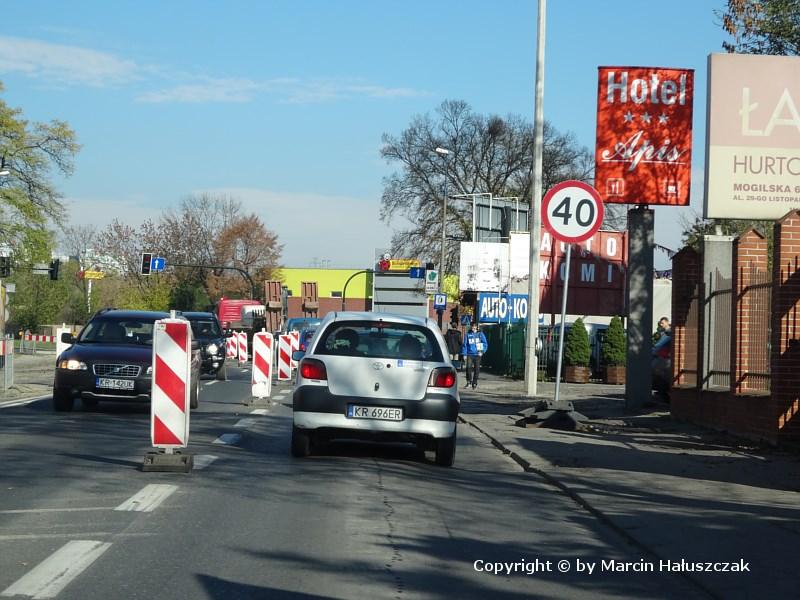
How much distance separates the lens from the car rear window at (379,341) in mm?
12766

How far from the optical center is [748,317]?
15.8 m

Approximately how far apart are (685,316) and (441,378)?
26.4 ft

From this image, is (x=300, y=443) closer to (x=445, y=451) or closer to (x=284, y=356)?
(x=445, y=451)

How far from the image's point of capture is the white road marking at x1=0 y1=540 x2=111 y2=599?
20.0 feet

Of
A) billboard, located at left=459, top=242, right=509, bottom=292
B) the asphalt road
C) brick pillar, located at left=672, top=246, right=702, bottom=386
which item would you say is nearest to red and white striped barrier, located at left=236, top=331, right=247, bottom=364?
billboard, located at left=459, top=242, right=509, bottom=292

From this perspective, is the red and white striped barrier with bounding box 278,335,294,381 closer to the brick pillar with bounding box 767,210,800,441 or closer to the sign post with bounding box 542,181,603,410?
the sign post with bounding box 542,181,603,410

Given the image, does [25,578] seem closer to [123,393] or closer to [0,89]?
[123,393]

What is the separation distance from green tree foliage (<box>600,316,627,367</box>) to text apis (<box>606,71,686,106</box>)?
15421mm

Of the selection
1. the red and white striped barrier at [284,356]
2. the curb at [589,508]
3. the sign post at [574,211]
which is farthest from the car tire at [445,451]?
the red and white striped barrier at [284,356]

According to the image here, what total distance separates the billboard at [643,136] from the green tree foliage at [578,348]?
1476cm

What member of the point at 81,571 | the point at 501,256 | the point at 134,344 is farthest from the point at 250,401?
the point at 501,256

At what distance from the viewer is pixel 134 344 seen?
63.6 feet

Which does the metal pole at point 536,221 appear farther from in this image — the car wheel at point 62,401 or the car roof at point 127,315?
the car wheel at point 62,401

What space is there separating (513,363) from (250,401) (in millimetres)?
18850
